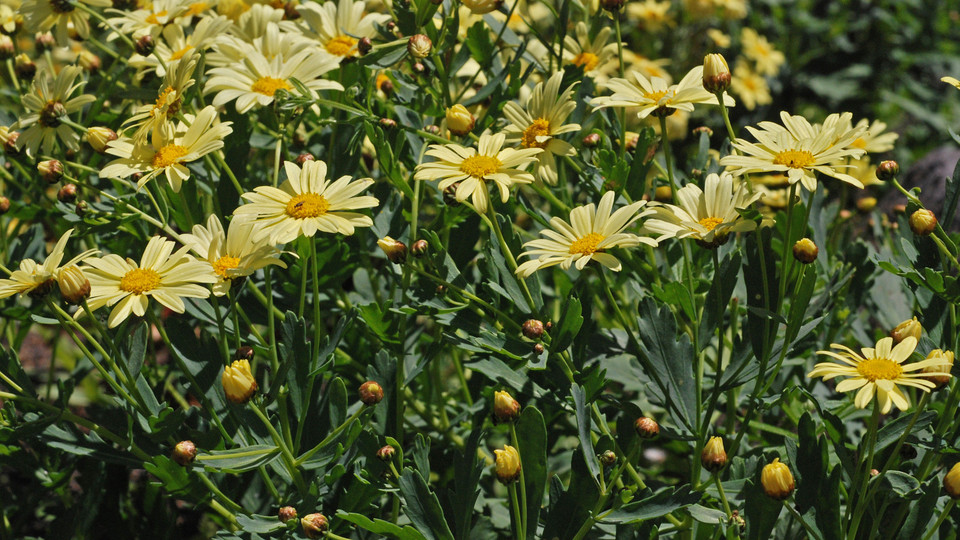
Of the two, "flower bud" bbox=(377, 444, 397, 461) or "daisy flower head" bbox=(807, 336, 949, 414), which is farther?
"flower bud" bbox=(377, 444, 397, 461)

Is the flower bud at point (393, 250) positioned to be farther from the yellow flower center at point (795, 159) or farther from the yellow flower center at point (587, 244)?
the yellow flower center at point (795, 159)

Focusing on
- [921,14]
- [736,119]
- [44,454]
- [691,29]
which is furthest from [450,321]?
[921,14]

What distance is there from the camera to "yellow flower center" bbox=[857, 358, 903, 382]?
1115mm

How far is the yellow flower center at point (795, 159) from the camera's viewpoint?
46.8 inches

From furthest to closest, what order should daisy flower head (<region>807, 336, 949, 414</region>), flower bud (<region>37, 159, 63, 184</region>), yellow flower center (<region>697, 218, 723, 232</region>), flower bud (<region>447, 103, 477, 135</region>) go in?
flower bud (<region>37, 159, 63, 184</region>)
flower bud (<region>447, 103, 477, 135</region>)
yellow flower center (<region>697, 218, 723, 232</region>)
daisy flower head (<region>807, 336, 949, 414</region>)

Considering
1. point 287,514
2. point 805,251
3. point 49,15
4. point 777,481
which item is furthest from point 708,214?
point 49,15

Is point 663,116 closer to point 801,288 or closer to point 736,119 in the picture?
point 801,288

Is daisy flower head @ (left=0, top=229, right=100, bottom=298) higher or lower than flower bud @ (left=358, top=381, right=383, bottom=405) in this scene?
higher

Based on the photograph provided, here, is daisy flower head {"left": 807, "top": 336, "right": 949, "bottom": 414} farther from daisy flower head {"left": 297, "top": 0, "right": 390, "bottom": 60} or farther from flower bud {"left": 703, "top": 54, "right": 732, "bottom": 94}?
daisy flower head {"left": 297, "top": 0, "right": 390, "bottom": 60}

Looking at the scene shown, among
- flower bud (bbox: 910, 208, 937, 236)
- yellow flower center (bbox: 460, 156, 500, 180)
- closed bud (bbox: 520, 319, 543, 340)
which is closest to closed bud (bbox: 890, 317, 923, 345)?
flower bud (bbox: 910, 208, 937, 236)

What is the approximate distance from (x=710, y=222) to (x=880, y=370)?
1.00 ft

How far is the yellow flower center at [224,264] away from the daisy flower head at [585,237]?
1.33ft

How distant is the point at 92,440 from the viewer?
148 cm

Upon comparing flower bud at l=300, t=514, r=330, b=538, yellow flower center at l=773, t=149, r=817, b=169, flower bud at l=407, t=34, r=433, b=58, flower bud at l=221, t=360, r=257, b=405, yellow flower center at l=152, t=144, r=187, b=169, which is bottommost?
flower bud at l=300, t=514, r=330, b=538
